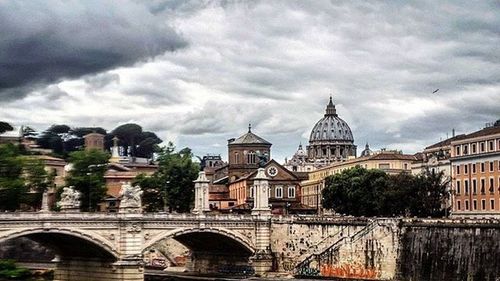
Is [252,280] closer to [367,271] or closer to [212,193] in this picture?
[367,271]

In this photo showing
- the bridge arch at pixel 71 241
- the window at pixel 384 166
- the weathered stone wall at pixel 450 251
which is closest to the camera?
the weathered stone wall at pixel 450 251

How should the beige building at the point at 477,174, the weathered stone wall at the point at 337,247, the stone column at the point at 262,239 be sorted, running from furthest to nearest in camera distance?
the beige building at the point at 477,174 → the stone column at the point at 262,239 → the weathered stone wall at the point at 337,247

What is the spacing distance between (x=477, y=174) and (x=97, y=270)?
3756 cm

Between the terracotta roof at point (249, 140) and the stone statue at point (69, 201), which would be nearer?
the stone statue at point (69, 201)

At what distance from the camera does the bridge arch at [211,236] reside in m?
71.8

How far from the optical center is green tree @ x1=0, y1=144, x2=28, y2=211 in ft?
276

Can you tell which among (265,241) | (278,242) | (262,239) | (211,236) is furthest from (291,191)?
(211,236)

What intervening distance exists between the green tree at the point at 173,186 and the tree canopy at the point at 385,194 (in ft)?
49.3

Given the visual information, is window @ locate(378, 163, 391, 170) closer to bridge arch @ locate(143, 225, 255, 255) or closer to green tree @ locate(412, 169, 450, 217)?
green tree @ locate(412, 169, 450, 217)

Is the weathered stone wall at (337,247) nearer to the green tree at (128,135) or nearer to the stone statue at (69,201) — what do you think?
the stone statue at (69,201)

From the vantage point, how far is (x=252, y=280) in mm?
71375

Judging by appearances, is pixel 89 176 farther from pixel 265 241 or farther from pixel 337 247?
pixel 337 247

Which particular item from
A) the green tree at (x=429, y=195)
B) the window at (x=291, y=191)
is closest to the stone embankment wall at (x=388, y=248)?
the green tree at (x=429, y=195)

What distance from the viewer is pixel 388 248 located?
6931 cm
